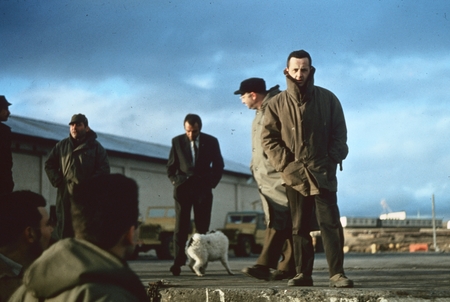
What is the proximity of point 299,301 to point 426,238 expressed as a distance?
28.0 meters

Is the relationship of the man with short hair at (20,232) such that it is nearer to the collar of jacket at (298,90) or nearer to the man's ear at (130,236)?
the man's ear at (130,236)

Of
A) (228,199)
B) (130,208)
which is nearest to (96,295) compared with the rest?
(130,208)

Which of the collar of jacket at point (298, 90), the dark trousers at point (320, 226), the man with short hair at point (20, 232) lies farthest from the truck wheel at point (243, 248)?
the man with short hair at point (20, 232)

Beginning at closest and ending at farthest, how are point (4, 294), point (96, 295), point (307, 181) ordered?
1. point (96, 295)
2. point (4, 294)
3. point (307, 181)

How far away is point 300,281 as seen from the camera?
587 cm

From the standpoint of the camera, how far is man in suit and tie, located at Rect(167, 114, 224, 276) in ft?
30.4

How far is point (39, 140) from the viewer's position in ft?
103

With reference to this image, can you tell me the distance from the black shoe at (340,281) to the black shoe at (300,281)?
0.24 metres

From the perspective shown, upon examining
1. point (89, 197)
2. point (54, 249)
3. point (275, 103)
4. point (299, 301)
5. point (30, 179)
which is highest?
point (30, 179)

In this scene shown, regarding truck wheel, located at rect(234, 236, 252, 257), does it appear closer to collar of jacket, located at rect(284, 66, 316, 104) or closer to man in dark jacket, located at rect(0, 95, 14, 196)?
man in dark jacket, located at rect(0, 95, 14, 196)

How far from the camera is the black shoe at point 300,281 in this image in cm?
581

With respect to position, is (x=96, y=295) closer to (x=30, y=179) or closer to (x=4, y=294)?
(x=4, y=294)

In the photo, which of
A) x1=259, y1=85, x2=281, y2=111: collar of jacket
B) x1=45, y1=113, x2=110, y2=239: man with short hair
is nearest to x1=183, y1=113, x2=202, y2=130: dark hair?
x1=45, y1=113, x2=110, y2=239: man with short hair

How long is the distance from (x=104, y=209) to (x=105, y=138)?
39.0 metres
